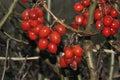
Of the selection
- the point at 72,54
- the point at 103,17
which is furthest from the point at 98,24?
the point at 72,54

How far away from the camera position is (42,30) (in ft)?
3.40

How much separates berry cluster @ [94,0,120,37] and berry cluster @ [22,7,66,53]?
0.13m

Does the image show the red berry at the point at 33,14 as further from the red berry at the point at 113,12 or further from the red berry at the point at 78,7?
the red berry at the point at 113,12

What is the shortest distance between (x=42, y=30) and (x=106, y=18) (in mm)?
215

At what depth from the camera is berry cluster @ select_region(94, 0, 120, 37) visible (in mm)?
1103

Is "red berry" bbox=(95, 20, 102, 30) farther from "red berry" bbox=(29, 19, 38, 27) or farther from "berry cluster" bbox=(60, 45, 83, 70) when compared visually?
"red berry" bbox=(29, 19, 38, 27)

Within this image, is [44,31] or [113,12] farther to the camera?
[113,12]

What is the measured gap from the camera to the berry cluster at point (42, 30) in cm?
105

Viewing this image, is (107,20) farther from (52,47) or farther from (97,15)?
(52,47)

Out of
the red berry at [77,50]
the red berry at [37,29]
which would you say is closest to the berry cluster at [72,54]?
the red berry at [77,50]

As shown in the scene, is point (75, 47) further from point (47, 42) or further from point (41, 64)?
point (41, 64)

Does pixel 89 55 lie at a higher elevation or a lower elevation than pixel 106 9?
lower

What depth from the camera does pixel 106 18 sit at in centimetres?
110

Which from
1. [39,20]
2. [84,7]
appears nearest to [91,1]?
[84,7]
